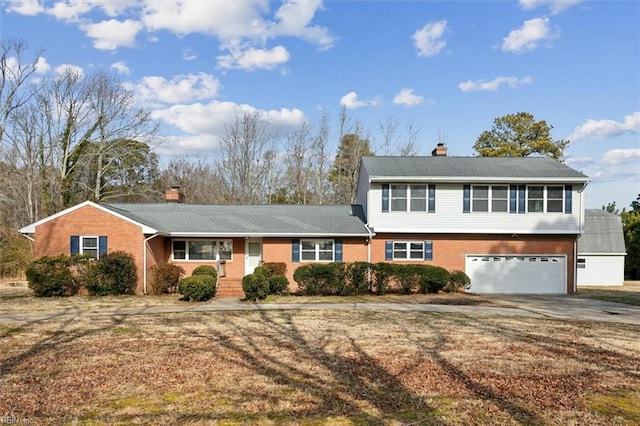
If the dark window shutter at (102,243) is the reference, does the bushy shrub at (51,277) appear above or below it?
below

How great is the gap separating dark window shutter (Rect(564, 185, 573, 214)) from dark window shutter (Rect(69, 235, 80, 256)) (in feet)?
69.9

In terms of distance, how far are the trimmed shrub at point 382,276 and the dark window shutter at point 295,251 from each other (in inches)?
146

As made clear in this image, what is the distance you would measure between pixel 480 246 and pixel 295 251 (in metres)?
8.55

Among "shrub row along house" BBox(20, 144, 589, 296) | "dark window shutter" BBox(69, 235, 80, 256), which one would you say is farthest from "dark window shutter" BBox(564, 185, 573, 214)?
"dark window shutter" BBox(69, 235, 80, 256)

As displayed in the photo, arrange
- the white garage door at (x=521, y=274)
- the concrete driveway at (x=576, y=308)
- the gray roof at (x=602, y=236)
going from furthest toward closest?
the gray roof at (x=602, y=236) → the white garage door at (x=521, y=274) → the concrete driveway at (x=576, y=308)

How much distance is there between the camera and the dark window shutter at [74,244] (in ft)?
63.0

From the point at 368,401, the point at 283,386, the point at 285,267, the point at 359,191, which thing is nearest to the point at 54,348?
the point at 283,386

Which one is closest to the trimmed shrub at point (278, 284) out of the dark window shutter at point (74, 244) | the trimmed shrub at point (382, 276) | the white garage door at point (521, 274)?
the trimmed shrub at point (382, 276)

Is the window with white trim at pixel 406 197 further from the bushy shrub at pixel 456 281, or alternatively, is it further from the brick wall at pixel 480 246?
the bushy shrub at pixel 456 281

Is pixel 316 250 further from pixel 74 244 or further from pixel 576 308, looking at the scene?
pixel 576 308

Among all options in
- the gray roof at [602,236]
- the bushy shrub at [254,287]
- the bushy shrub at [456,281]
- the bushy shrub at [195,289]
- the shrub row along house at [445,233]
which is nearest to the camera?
the bushy shrub at [195,289]

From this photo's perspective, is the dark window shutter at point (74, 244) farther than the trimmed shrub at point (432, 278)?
No

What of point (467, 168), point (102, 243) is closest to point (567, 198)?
point (467, 168)

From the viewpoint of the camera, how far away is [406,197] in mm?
21250
